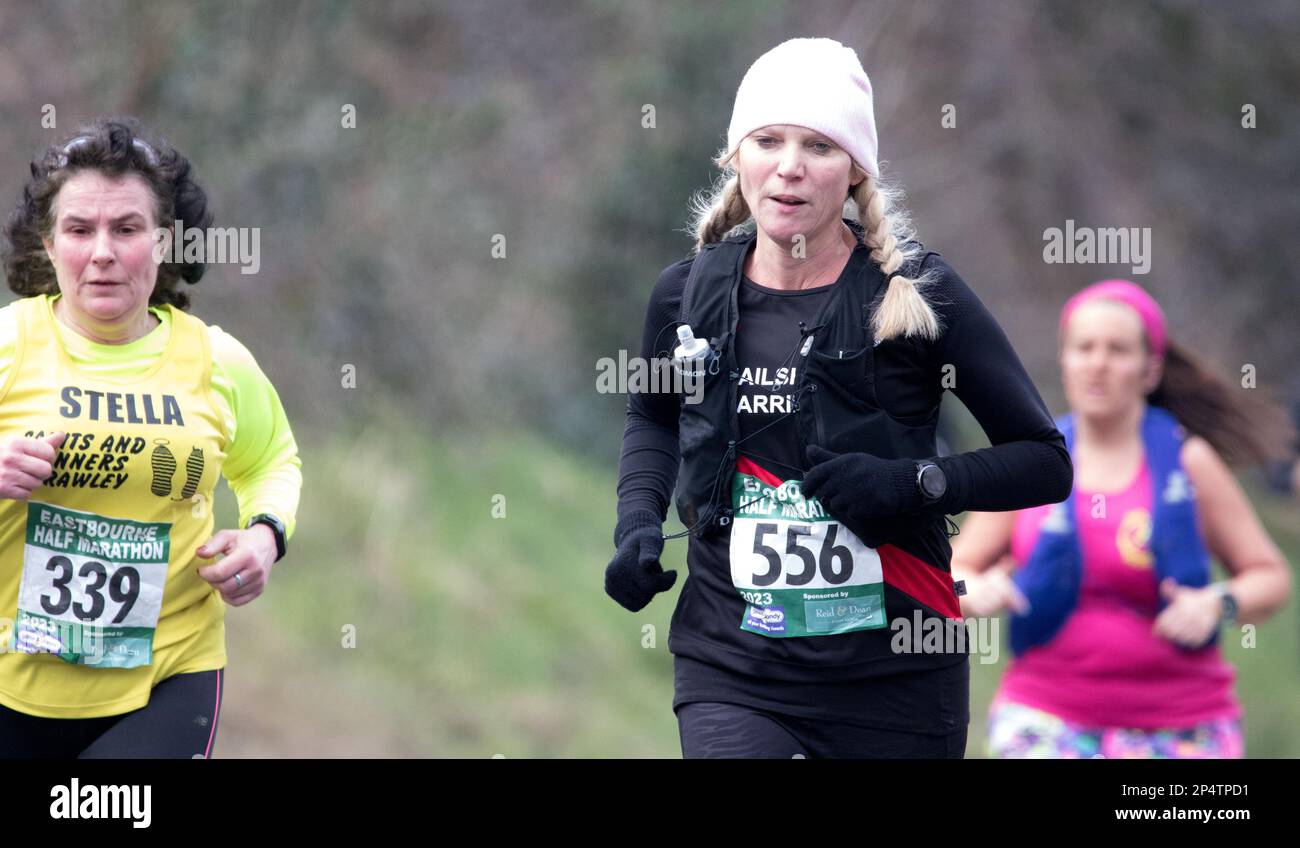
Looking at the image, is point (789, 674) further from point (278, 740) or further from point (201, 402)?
point (278, 740)

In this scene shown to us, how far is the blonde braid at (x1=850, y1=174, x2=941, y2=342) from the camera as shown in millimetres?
3350

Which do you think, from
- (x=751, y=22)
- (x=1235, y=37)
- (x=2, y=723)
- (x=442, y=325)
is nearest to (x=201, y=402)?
(x=2, y=723)

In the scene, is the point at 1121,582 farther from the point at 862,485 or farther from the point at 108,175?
the point at 108,175

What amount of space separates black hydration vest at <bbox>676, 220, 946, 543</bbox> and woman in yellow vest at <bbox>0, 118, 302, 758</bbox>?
985mm

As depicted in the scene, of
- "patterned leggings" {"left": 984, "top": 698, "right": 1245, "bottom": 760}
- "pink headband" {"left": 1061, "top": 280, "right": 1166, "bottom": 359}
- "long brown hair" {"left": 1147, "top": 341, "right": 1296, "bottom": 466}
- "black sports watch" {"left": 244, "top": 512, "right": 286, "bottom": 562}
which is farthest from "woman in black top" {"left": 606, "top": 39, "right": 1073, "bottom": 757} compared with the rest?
"long brown hair" {"left": 1147, "top": 341, "right": 1296, "bottom": 466}

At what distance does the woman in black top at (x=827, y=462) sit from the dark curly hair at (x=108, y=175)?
1.19m

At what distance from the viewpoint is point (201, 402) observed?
3729mm

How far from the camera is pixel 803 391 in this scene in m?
3.42

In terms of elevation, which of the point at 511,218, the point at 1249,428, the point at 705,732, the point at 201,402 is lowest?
the point at 705,732

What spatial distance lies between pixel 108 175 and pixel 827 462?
1673mm

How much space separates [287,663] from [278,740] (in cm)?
53

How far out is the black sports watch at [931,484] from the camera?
333 cm

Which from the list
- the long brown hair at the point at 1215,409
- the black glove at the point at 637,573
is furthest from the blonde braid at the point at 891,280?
the long brown hair at the point at 1215,409

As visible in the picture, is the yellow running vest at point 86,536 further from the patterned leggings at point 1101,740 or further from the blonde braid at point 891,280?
the patterned leggings at point 1101,740
